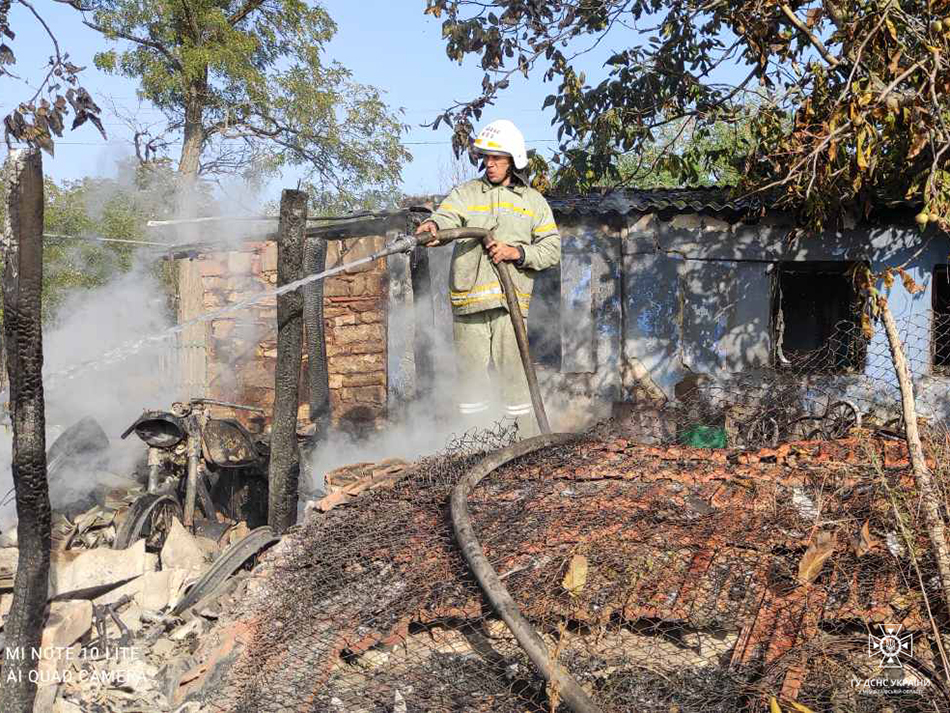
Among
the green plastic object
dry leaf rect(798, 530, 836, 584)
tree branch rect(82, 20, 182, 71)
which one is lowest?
dry leaf rect(798, 530, 836, 584)

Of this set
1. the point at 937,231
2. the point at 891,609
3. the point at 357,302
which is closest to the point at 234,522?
the point at 357,302

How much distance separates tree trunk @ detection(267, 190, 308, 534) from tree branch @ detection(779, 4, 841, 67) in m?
4.18

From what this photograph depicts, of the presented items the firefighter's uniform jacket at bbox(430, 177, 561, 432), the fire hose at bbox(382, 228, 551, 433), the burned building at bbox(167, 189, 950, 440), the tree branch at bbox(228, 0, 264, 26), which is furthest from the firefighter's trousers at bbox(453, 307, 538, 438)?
the tree branch at bbox(228, 0, 264, 26)

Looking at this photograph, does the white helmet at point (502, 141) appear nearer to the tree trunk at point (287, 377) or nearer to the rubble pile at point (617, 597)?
the tree trunk at point (287, 377)

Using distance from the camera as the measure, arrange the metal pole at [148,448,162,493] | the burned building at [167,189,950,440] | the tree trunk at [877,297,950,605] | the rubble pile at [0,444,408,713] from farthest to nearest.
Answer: the burned building at [167,189,950,440] < the metal pole at [148,448,162,493] < the rubble pile at [0,444,408,713] < the tree trunk at [877,297,950,605]

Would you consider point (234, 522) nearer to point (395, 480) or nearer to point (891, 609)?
point (395, 480)

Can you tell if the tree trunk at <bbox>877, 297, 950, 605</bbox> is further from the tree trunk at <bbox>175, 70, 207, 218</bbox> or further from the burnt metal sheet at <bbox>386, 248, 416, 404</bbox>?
the tree trunk at <bbox>175, 70, 207, 218</bbox>

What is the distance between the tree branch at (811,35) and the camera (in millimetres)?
7105

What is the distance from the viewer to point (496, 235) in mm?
5867

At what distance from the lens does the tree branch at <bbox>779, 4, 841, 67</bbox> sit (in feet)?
23.3

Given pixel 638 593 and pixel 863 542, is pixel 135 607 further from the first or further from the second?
pixel 863 542

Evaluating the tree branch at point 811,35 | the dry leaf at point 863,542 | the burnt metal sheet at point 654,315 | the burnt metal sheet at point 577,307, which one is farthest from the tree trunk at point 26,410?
the burnt metal sheet at point 654,315

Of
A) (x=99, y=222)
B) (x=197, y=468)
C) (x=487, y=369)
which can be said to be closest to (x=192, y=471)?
(x=197, y=468)

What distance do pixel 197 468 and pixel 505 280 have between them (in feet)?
9.77
